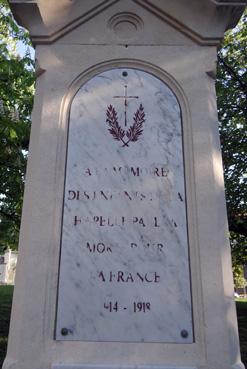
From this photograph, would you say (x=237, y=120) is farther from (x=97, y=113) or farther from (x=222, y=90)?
(x=97, y=113)

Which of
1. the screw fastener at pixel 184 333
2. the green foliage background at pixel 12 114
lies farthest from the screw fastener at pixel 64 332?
the green foliage background at pixel 12 114

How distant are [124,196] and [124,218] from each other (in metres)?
0.20

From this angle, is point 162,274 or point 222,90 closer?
point 162,274

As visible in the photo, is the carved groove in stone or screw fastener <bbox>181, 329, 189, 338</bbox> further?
the carved groove in stone

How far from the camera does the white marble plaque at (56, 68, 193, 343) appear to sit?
10.2ft

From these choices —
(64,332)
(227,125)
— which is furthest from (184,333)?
(227,125)

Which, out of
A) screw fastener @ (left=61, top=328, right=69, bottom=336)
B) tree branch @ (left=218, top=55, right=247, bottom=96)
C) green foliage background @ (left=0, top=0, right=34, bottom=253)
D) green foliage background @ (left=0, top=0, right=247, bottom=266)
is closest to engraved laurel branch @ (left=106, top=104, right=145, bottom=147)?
screw fastener @ (left=61, top=328, right=69, bottom=336)

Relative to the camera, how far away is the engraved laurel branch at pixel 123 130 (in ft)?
12.1

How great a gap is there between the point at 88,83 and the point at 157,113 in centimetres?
76

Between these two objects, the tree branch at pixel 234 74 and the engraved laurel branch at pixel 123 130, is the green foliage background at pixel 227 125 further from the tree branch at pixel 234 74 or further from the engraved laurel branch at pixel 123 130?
the engraved laurel branch at pixel 123 130

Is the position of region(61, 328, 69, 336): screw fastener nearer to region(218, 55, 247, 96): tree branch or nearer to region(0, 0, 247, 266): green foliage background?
region(0, 0, 247, 266): green foliage background

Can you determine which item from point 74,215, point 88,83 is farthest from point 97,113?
point 74,215

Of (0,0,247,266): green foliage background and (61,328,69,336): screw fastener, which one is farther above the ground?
(0,0,247,266): green foliage background

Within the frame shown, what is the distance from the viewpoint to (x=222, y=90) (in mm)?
12203
